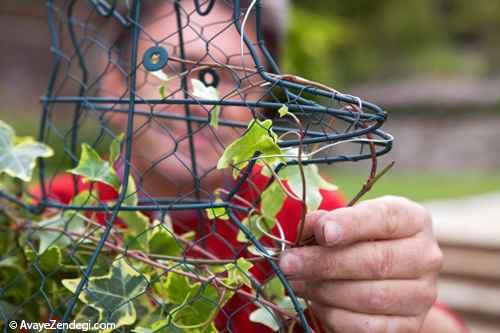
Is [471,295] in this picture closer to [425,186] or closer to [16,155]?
[16,155]

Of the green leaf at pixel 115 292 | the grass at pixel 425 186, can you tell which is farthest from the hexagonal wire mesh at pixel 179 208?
the grass at pixel 425 186

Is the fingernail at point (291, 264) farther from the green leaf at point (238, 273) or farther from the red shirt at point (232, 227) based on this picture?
the red shirt at point (232, 227)

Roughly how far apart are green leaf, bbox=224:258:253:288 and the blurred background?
178cm

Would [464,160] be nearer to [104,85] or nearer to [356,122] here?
[104,85]

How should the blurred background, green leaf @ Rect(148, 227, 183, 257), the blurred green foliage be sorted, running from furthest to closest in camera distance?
the blurred green foliage, the blurred background, green leaf @ Rect(148, 227, 183, 257)

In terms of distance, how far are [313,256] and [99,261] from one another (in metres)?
0.18

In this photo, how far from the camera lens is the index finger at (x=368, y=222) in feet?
1.65

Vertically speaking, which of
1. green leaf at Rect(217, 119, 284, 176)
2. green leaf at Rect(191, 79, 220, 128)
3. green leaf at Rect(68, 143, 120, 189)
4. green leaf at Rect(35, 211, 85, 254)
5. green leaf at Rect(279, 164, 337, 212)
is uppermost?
green leaf at Rect(191, 79, 220, 128)

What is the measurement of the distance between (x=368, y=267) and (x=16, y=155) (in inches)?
12.8

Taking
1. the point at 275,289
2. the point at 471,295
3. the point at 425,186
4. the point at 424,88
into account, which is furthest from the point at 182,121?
the point at 424,88

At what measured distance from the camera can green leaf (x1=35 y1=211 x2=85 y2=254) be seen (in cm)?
60

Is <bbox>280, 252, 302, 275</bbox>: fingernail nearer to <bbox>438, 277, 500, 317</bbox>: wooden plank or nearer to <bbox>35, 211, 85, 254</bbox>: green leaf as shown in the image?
<bbox>35, 211, 85, 254</bbox>: green leaf

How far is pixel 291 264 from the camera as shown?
1.67ft

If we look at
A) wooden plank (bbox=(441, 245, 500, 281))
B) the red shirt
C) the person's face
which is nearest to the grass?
wooden plank (bbox=(441, 245, 500, 281))
